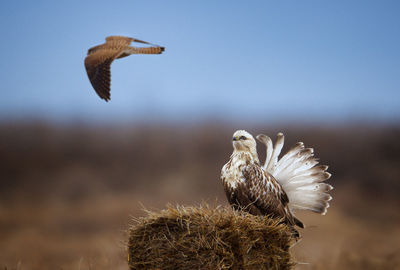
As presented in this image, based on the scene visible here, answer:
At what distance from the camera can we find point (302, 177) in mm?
4250

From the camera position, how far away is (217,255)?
3.27m

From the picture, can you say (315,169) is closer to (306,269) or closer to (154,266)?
(154,266)

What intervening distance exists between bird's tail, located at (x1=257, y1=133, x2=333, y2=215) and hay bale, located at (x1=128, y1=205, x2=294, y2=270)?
32.4 inches

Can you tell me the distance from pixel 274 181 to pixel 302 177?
1.26 ft

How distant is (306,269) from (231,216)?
3.74 metres

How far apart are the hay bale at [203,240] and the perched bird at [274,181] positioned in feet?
1.32

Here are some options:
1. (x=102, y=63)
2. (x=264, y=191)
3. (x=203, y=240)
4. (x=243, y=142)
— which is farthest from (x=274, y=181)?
(x=102, y=63)

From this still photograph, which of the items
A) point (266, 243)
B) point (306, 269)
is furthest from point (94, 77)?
point (306, 269)

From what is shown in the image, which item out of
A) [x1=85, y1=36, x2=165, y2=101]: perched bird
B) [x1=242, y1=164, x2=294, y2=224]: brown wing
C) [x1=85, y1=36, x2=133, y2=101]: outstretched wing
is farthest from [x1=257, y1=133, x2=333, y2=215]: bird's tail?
[x1=85, y1=36, x2=133, y2=101]: outstretched wing

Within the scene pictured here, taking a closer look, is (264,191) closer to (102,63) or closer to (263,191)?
(263,191)

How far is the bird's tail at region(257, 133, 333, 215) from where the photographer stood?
422cm

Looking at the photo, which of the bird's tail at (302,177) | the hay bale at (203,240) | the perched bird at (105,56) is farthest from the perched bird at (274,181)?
the perched bird at (105,56)

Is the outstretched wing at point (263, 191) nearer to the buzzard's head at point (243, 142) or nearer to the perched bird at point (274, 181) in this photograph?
the perched bird at point (274, 181)

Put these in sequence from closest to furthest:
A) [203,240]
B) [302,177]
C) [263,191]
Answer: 1. [203,240]
2. [263,191]
3. [302,177]
